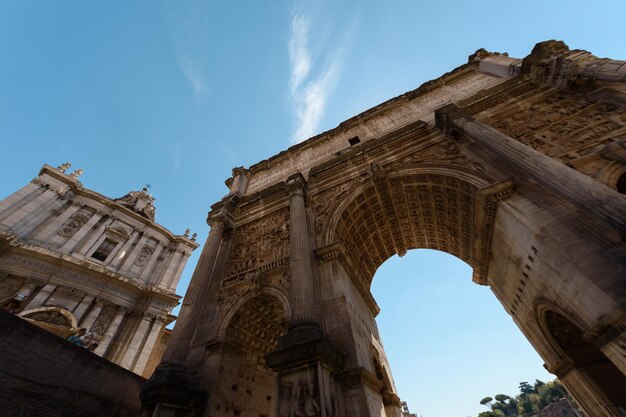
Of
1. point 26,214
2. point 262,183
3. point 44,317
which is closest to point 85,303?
point 44,317

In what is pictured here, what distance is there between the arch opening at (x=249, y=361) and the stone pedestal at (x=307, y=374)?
8.62 ft

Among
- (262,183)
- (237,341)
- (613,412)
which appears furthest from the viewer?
(262,183)

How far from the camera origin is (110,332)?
1839 centimetres

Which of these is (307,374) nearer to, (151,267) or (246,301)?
(246,301)

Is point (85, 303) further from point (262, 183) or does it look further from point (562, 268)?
point (562, 268)

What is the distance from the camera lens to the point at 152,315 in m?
20.7

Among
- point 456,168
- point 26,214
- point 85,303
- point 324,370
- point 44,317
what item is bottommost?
point 324,370

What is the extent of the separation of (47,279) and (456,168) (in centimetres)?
2497

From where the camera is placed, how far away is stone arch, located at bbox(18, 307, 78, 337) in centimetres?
1525

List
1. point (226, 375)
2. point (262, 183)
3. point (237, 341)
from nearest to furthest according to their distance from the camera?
point (226, 375)
point (237, 341)
point (262, 183)

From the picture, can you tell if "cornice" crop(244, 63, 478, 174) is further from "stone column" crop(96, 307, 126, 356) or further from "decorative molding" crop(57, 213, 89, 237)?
"decorative molding" crop(57, 213, 89, 237)

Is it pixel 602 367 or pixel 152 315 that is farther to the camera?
pixel 152 315

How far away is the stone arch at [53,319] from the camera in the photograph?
1525cm

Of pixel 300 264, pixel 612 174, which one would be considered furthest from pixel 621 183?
pixel 300 264
